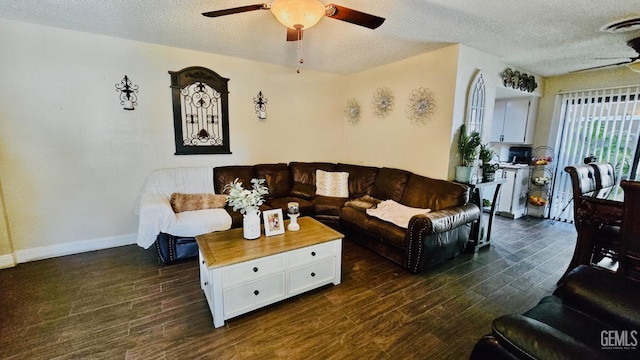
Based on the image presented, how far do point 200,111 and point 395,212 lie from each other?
3.01m

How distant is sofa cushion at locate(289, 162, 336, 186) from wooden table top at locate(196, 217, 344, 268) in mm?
1811

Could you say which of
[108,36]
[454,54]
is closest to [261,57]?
[108,36]

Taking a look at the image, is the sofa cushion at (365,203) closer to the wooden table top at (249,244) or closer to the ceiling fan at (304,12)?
the wooden table top at (249,244)

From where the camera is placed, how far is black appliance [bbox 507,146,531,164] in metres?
4.96

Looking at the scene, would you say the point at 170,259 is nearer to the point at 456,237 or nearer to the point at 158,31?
the point at 158,31

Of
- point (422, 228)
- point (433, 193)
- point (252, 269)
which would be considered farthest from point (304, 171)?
point (252, 269)

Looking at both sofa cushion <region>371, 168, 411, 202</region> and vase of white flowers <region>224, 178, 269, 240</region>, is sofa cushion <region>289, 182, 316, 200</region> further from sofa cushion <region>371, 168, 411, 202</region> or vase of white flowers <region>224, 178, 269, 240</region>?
vase of white flowers <region>224, 178, 269, 240</region>

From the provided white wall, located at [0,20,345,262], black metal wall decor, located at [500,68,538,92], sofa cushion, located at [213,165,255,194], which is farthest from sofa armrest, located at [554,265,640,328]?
white wall, located at [0,20,345,262]

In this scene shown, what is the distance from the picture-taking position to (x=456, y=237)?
9.87ft

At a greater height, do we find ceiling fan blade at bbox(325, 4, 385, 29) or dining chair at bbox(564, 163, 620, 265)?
ceiling fan blade at bbox(325, 4, 385, 29)

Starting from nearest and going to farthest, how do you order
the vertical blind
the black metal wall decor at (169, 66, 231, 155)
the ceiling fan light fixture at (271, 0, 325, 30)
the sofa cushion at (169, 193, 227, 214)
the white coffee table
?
the ceiling fan light fixture at (271, 0, 325, 30)
the white coffee table
the sofa cushion at (169, 193, 227, 214)
the black metal wall decor at (169, 66, 231, 155)
the vertical blind

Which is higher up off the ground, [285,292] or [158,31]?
[158,31]

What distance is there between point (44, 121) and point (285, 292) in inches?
129

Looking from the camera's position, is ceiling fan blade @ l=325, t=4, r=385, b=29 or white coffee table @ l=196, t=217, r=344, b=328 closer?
ceiling fan blade @ l=325, t=4, r=385, b=29
